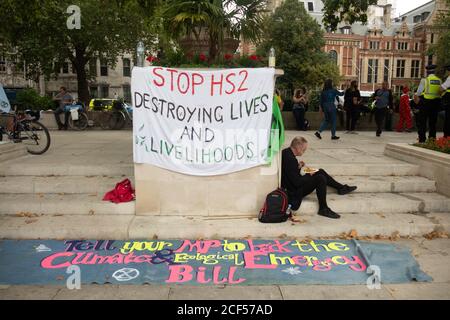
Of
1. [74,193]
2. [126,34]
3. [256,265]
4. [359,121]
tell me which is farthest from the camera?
[126,34]

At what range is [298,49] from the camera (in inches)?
1720

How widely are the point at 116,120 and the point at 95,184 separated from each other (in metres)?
10.0

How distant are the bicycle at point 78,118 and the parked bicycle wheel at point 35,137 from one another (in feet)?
20.6

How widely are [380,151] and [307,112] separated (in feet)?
21.3

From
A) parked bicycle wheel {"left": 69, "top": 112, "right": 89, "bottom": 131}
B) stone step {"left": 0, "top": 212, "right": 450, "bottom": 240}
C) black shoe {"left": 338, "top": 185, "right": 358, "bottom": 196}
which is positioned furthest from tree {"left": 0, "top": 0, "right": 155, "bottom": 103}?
black shoe {"left": 338, "top": 185, "right": 358, "bottom": 196}

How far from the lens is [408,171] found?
7.06 m

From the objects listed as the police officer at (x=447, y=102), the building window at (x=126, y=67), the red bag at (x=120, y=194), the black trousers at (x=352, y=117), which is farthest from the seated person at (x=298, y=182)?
the building window at (x=126, y=67)

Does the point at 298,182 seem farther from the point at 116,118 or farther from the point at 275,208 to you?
the point at 116,118

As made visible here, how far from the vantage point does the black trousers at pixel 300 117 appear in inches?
575

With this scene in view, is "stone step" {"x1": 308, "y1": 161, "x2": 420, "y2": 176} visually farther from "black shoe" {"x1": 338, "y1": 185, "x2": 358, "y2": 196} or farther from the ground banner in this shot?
the ground banner

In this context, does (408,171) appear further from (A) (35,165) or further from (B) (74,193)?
(A) (35,165)

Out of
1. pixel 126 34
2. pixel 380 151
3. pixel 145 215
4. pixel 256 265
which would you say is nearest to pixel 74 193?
pixel 145 215

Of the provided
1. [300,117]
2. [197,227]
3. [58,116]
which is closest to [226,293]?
[197,227]
